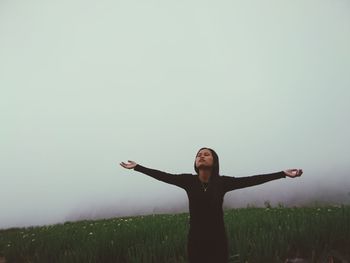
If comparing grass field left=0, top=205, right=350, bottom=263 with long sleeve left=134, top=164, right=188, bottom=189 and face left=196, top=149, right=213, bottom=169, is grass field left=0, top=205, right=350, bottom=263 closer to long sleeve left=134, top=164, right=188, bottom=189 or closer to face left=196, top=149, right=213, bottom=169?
long sleeve left=134, top=164, right=188, bottom=189

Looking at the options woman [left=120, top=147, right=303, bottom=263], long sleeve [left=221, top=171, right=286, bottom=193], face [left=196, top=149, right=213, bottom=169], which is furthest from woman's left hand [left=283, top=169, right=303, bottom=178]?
face [left=196, top=149, right=213, bottom=169]

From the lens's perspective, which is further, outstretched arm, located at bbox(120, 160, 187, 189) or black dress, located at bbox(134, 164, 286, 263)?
outstretched arm, located at bbox(120, 160, 187, 189)

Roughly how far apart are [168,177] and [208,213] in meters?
0.67

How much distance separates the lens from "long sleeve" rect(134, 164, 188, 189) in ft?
14.7

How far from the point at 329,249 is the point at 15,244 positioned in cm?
598

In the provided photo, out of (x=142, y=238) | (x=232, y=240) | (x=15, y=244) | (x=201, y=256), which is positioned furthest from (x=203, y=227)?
(x=15, y=244)

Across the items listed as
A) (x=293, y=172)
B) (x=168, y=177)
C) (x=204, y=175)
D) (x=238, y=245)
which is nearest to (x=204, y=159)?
(x=204, y=175)

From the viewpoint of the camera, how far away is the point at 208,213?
165 inches

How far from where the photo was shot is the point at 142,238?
7051 mm

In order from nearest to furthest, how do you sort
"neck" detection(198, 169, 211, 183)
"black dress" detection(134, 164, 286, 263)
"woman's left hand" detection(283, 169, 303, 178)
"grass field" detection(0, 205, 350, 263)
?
"black dress" detection(134, 164, 286, 263) < "woman's left hand" detection(283, 169, 303, 178) < "neck" detection(198, 169, 211, 183) < "grass field" detection(0, 205, 350, 263)

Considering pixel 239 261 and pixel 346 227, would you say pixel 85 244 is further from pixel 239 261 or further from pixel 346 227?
pixel 346 227

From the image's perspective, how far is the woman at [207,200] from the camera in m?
4.09

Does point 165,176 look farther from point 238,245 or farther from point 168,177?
point 238,245

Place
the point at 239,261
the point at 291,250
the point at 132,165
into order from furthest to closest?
the point at 291,250 < the point at 239,261 < the point at 132,165
